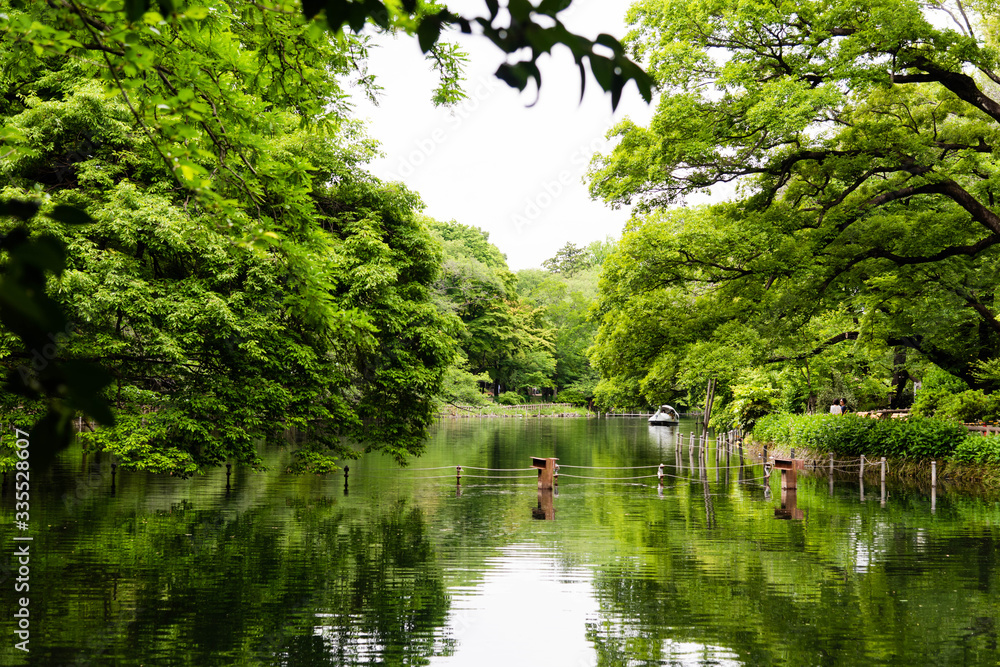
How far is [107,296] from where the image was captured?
42.7 ft

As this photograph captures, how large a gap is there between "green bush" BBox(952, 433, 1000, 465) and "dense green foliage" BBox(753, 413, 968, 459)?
1.00 ft

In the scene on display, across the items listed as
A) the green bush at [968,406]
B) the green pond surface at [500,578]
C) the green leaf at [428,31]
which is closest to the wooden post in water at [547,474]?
the green pond surface at [500,578]

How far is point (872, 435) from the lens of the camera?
903 inches

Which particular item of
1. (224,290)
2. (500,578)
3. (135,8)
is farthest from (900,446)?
(135,8)

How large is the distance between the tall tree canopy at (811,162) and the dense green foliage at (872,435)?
184 inches

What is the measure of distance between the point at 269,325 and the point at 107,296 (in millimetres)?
3344

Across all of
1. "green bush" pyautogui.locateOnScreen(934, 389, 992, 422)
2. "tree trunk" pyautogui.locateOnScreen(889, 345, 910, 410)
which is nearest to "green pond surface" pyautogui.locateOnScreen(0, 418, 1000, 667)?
"green bush" pyautogui.locateOnScreen(934, 389, 992, 422)

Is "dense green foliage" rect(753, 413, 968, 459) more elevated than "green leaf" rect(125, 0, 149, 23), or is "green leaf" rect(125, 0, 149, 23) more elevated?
"green leaf" rect(125, 0, 149, 23)

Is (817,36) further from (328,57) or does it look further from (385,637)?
(385,637)

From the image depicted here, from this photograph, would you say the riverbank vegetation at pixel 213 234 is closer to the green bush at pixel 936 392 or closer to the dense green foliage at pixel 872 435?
the dense green foliage at pixel 872 435

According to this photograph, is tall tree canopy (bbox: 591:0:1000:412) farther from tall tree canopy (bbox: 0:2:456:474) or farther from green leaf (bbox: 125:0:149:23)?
green leaf (bbox: 125:0:149:23)

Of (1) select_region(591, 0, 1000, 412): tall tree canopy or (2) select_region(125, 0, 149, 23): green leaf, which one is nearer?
(2) select_region(125, 0, 149, 23): green leaf

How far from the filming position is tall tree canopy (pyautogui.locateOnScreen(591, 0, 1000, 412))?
42.3 feet

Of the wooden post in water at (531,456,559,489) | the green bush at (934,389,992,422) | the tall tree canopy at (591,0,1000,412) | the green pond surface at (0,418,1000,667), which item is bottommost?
the green pond surface at (0,418,1000,667)
